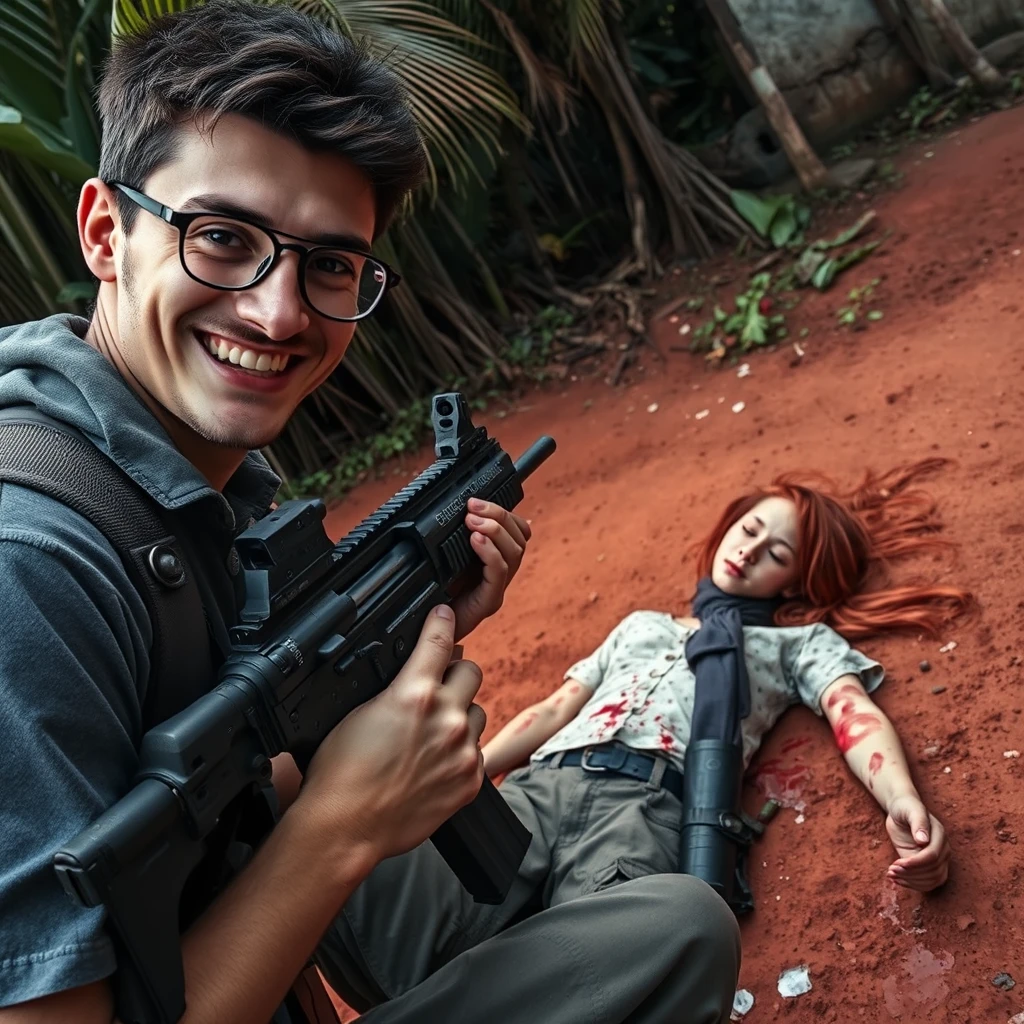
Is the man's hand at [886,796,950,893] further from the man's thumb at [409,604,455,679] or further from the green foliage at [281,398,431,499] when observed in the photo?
the green foliage at [281,398,431,499]

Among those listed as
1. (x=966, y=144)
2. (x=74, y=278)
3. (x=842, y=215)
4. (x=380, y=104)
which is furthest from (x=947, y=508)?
(x=74, y=278)

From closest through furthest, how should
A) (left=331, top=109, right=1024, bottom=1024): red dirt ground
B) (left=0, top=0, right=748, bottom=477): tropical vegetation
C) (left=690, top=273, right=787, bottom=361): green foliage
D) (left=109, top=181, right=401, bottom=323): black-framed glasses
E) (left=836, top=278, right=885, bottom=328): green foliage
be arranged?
1. (left=109, top=181, right=401, bottom=323): black-framed glasses
2. (left=331, top=109, right=1024, bottom=1024): red dirt ground
3. (left=836, top=278, right=885, bottom=328): green foliage
4. (left=0, top=0, right=748, bottom=477): tropical vegetation
5. (left=690, top=273, right=787, bottom=361): green foliage

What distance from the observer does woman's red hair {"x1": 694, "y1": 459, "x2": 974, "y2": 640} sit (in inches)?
113

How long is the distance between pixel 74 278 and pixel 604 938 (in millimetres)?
5710

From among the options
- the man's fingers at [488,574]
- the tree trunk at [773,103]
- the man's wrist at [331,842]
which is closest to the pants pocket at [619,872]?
the man's fingers at [488,574]

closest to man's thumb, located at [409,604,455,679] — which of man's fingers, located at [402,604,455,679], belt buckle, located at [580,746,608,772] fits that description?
man's fingers, located at [402,604,455,679]

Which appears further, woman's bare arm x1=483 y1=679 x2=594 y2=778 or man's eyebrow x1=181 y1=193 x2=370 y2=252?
woman's bare arm x1=483 y1=679 x2=594 y2=778

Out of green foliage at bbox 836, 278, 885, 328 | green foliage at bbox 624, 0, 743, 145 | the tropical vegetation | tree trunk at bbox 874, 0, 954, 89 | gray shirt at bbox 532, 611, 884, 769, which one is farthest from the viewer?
green foliage at bbox 624, 0, 743, 145

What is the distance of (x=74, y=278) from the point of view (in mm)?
6004

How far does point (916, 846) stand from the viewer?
6.97ft

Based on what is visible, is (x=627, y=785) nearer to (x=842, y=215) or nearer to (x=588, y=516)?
(x=588, y=516)

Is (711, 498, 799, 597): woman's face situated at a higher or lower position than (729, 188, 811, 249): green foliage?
lower

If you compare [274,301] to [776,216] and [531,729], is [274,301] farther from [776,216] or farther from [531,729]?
[776,216]

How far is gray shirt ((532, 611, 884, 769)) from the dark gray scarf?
0.07 metres
